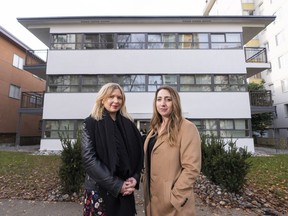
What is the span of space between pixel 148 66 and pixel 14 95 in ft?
48.1

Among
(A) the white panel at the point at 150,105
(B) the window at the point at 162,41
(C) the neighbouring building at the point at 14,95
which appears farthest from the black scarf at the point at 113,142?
(C) the neighbouring building at the point at 14,95

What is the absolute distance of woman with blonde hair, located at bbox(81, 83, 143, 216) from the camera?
2.29 m

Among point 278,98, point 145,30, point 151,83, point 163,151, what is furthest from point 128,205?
point 278,98

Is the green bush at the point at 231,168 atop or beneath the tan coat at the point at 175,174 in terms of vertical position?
beneath

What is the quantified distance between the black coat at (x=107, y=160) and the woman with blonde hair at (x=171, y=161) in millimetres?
172

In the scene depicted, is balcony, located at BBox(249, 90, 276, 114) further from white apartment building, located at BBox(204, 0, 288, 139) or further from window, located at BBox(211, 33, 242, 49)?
white apartment building, located at BBox(204, 0, 288, 139)

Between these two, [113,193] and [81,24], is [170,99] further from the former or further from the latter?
[81,24]

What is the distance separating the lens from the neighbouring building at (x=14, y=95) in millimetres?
20375

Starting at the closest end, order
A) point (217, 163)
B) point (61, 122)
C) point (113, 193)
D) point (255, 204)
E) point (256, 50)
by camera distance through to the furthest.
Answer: point (113, 193) → point (255, 204) → point (217, 163) → point (61, 122) → point (256, 50)

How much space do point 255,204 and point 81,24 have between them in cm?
1572

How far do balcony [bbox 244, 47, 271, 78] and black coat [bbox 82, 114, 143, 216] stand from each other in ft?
55.6

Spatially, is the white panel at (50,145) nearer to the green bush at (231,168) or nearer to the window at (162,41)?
the window at (162,41)

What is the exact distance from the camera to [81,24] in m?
16.6

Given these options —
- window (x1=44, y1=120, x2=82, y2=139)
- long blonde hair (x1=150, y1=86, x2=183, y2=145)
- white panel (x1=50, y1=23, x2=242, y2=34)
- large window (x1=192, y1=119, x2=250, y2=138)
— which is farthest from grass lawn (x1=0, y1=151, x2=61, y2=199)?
white panel (x1=50, y1=23, x2=242, y2=34)
